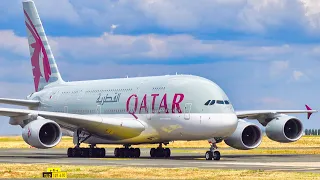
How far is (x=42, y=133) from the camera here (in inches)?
1950

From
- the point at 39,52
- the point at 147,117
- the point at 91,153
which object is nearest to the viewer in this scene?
the point at 147,117

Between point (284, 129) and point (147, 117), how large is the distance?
945cm

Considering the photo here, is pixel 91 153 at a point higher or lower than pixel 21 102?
lower

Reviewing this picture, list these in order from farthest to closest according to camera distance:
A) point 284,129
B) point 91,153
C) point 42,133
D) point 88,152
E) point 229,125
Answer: point 284,129 < point 88,152 < point 91,153 < point 42,133 < point 229,125

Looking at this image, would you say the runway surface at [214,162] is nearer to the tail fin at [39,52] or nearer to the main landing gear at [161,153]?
the main landing gear at [161,153]

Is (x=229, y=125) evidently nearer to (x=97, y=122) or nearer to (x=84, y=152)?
(x=97, y=122)

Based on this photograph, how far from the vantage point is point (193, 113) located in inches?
1845

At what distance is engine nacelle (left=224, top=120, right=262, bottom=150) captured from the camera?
49656 millimetres

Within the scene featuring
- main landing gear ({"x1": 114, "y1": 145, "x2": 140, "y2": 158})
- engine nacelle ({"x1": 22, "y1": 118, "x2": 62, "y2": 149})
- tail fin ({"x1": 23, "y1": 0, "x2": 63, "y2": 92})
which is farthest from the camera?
tail fin ({"x1": 23, "y1": 0, "x2": 63, "y2": 92})

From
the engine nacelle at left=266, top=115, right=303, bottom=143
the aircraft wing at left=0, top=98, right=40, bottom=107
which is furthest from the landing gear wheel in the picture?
the aircraft wing at left=0, top=98, right=40, bottom=107

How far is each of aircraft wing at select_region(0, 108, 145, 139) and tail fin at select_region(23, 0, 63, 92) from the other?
12.0 m

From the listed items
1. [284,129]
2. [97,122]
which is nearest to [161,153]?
[97,122]

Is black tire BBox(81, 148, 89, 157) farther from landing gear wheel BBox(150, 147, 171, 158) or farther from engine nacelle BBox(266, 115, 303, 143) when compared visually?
engine nacelle BBox(266, 115, 303, 143)

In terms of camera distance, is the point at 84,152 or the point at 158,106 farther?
the point at 84,152
